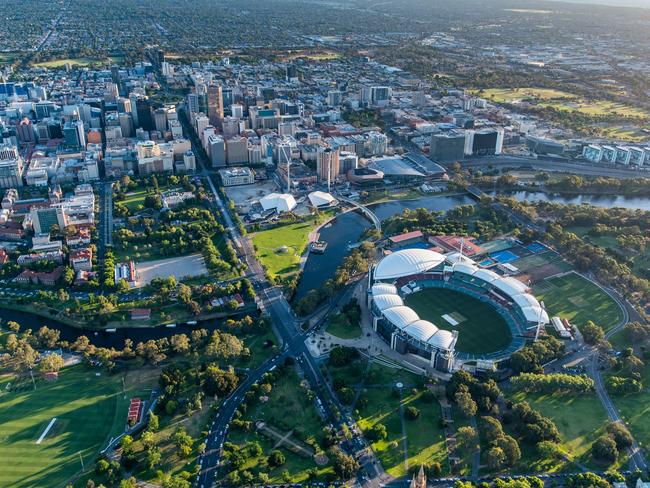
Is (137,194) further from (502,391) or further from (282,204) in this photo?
(502,391)

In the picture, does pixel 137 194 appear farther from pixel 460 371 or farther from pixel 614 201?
pixel 614 201

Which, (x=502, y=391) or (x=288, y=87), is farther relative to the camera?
(x=288, y=87)

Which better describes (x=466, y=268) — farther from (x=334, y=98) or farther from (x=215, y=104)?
(x=334, y=98)

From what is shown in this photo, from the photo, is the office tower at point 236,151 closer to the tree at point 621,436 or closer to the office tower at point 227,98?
the office tower at point 227,98

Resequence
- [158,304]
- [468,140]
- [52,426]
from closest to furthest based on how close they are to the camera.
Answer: [52,426] → [158,304] → [468,140]

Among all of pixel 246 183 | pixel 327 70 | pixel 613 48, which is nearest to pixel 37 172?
pixel 246 183

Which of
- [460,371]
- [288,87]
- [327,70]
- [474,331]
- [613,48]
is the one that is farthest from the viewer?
[613,48]
